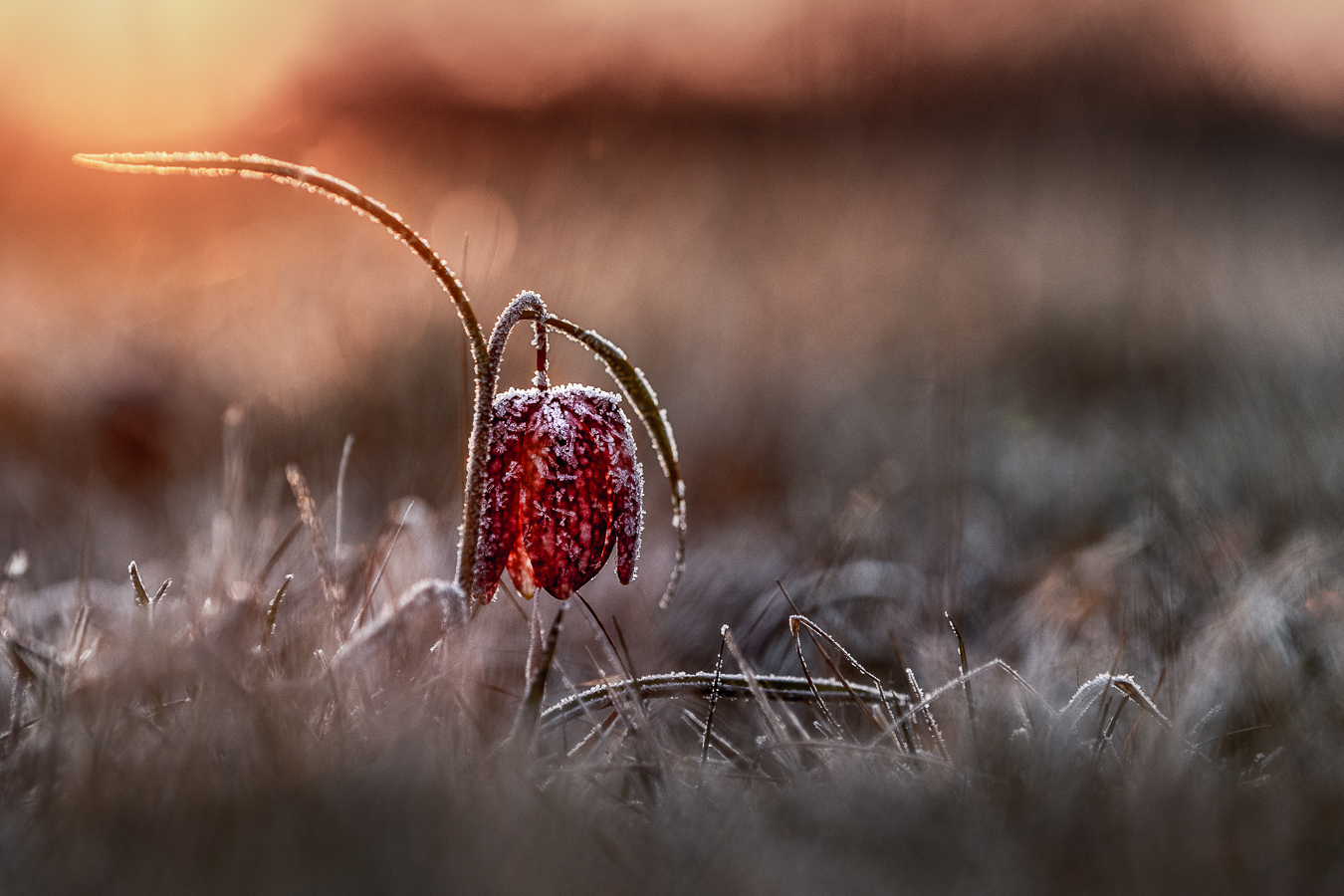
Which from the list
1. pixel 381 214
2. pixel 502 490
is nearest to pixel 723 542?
pixel 502 490

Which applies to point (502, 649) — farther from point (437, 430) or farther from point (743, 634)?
point (437, 430)

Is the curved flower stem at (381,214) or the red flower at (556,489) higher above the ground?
the curved flower stem at (381,214)

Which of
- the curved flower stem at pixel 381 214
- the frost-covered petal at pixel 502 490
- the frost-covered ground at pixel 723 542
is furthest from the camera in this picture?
the frost-covered petal at pixel 502 490

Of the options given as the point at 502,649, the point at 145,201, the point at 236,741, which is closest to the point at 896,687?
the point at 502,649

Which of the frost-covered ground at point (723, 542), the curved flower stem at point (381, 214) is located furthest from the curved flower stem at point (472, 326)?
the frost-covered ground at point (723, 542)

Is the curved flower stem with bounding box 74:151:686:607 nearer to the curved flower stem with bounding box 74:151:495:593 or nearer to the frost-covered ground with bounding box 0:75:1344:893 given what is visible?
the curved flower stem with bounding box 74:151:495:593

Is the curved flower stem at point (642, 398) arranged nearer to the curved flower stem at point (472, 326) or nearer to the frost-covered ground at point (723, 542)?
the curved flower stem at point (472, 326)
